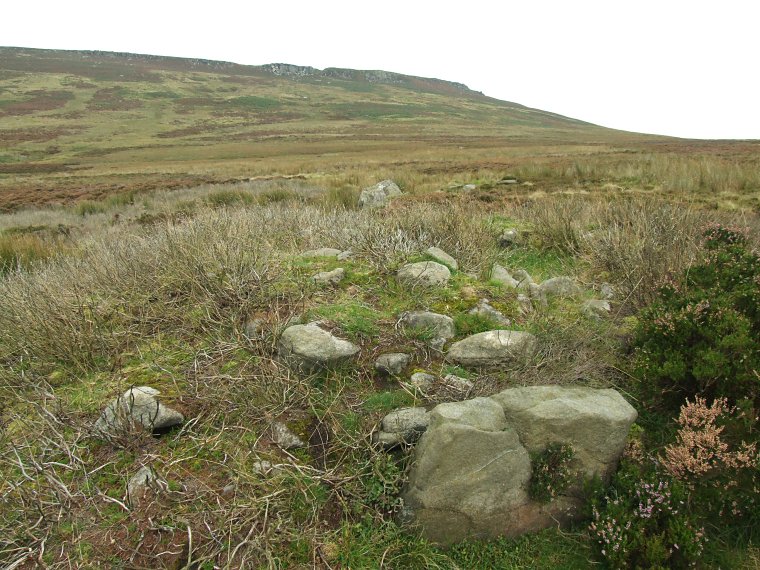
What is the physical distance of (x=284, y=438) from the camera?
2.98m

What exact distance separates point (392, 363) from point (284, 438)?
101cm

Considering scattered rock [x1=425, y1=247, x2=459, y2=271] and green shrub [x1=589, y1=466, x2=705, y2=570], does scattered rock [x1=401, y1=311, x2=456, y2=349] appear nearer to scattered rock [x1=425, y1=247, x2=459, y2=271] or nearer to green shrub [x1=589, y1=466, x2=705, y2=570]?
scattered rock [x1=425, y1=247, x2=459, y2=271]

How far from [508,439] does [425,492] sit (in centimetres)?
59

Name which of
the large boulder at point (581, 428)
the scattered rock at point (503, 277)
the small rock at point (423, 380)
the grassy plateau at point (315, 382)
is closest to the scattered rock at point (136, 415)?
the grassy plateau at point (315, 382)

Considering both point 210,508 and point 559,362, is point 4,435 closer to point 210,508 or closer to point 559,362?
point 210,508

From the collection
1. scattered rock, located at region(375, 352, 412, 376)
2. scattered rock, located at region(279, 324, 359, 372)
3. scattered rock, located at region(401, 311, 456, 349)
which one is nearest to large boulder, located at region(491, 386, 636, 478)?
scattered rock, located at region(375, 352, 412, 376)

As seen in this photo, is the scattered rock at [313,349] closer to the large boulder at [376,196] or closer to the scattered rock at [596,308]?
the scattered rock at [596,308]

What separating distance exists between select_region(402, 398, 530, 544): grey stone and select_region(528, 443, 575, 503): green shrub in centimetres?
5

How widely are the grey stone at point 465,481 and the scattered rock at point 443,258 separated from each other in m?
2.89

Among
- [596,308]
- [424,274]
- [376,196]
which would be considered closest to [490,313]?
[424,274]

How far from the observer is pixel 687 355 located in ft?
9.94

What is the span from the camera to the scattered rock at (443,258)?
17.7 feet

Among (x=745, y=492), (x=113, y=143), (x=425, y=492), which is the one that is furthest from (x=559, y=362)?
(x=113, y=143)

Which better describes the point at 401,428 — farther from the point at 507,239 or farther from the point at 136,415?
the point at 507,239
